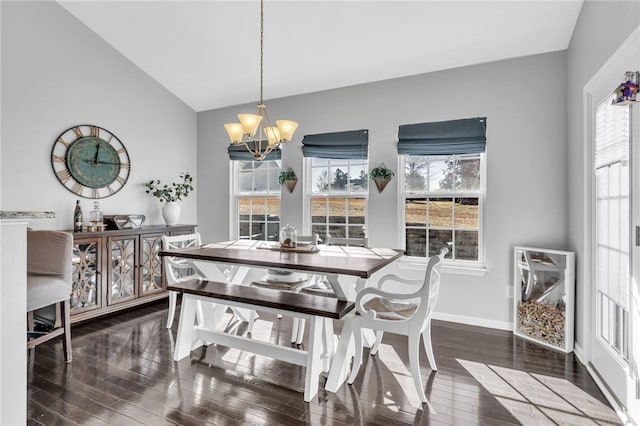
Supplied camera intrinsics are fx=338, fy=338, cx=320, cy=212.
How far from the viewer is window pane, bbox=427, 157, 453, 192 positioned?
140 inches

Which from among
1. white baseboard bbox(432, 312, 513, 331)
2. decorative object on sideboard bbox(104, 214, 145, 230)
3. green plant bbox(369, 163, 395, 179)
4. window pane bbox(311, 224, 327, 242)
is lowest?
white baseboard bbox(432, 312, 513, 331)

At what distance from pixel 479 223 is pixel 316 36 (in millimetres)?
2446

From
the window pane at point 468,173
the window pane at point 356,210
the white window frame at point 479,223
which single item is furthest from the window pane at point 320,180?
the window pane at point 468,173

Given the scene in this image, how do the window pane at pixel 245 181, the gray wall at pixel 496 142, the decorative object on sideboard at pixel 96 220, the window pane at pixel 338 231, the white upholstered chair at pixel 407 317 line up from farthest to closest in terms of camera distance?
the window pane at pixel 245 181
the window pane at pixel 338 231
the decorative object on sideboard at pixel 96 220
the gray wall at pixel 496 142
the white upholstered chair at pixel 407 317

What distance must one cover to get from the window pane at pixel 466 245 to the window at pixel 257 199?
7.30ft

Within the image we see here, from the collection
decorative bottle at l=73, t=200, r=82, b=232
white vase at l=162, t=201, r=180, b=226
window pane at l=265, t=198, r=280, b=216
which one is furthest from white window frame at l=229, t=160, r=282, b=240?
decorative bottle at l=73, t=200, r=82, b=232

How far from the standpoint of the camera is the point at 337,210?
4.09 meters

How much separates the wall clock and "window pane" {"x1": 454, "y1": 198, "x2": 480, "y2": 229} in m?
3.85

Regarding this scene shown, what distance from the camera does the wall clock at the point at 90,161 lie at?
351 centimetres

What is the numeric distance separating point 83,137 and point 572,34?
4806 millimetres

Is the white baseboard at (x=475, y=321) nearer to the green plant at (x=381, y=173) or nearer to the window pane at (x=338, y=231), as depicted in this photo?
the window pane at (x=338, y=231)

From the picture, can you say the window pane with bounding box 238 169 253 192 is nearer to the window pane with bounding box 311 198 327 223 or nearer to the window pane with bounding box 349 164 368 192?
the window pane with bounding box 311 198 327 223

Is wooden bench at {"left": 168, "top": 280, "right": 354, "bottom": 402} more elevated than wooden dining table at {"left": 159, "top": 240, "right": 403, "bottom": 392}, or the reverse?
wooden dining table at {"left": 159, "top": 240, "right": 403, "bottom": 392}

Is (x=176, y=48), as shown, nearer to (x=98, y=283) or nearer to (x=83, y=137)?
(x=83, y=137)
